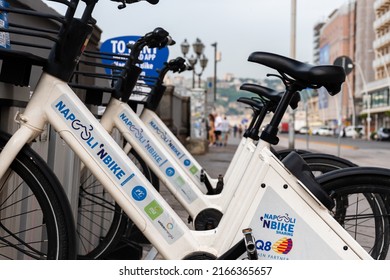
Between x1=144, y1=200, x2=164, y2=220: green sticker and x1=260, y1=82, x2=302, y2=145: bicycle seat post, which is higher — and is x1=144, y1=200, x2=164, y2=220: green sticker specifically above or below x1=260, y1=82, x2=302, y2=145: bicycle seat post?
below

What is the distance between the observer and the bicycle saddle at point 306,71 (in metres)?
2.54

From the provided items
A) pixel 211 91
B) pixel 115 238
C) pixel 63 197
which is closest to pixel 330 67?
pixel 63 197

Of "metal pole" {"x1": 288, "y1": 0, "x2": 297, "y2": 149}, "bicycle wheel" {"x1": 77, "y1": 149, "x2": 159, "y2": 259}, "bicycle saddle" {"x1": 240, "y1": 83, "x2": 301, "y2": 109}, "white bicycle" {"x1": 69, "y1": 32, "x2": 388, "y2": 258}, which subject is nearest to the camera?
→ "white bicycle" {"x1": 69, "y1": 32, "x2": 388, "y2": 258}

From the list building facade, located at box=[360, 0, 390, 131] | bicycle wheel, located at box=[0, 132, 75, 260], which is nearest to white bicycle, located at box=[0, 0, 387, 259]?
bicycle wheel, located at box=[0, 132, 75, 260]

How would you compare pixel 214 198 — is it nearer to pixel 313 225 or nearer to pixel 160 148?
pixel 160 148

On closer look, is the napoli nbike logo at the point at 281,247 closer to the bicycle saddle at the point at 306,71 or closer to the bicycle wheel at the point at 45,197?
the bicycle saddle at the point at 306,71

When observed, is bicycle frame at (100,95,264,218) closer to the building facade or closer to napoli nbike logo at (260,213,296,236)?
napoli nbike logo at (260,213,296,236)

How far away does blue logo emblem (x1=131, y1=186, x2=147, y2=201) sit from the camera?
2539 millimetres

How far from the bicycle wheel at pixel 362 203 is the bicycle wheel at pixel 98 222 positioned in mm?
1397

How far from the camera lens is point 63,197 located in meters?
2.27

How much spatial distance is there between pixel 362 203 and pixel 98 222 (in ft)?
6.64

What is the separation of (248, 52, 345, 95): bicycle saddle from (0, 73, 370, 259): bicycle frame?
1.12 feet

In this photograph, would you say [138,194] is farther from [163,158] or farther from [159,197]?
→ [163,158]

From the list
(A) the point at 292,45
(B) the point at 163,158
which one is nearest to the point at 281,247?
(B) the point at 163,158
